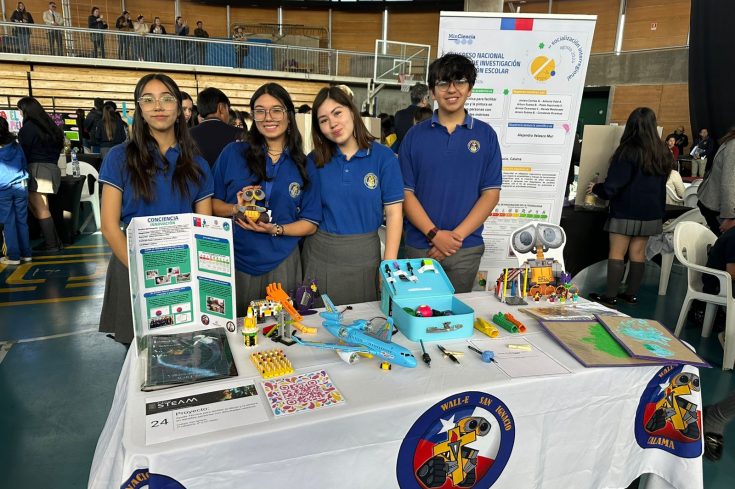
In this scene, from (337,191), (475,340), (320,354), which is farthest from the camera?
(337,191)

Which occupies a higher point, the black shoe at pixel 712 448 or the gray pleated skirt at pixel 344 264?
the gray pleated skirt at pixel 344 264

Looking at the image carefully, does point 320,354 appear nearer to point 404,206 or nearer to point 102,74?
point 404,206

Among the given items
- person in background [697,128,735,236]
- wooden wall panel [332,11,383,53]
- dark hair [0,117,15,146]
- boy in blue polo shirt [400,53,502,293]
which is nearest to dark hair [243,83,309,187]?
boy in blue polo shirt [400,53,502,293]

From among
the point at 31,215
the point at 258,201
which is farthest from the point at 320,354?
the point at 31,215

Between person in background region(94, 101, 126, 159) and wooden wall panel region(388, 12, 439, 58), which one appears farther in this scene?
wooden wall panel region(388, 12, 439, 58)

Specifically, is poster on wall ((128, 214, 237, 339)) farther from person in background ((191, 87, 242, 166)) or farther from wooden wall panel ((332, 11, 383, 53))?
wooden wall panel ((332, 11, 383, 53))

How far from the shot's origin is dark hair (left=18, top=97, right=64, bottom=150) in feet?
14.8

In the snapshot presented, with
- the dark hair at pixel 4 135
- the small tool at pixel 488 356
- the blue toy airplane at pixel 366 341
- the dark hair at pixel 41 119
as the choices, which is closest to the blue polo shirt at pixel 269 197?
the blue toy airplane at pixel 366 341

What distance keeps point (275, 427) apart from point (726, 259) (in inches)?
125

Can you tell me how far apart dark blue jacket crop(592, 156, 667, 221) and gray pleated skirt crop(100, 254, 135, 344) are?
350 centimetres

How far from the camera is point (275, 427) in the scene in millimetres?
1050

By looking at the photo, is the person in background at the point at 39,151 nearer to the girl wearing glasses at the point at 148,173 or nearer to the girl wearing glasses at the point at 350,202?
the girl wearing glasses at the point at 148,173

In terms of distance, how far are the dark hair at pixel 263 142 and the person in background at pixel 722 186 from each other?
123 inches

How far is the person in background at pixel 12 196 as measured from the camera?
173 inches
